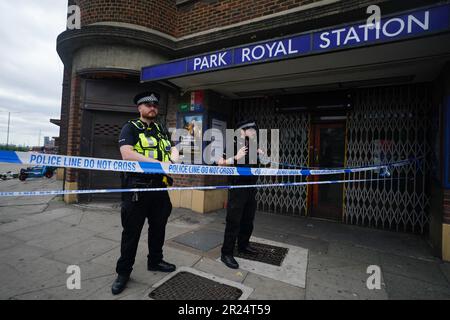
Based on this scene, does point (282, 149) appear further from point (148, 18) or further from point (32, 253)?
point (32, 253)

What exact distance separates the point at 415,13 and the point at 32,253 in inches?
239

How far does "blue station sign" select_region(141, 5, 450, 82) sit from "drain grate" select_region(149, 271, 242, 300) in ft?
11.3

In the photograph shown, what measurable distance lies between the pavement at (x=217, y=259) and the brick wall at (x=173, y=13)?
4.61 m

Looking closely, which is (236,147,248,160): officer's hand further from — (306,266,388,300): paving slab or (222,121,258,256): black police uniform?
(306,266,388,300): paving slab

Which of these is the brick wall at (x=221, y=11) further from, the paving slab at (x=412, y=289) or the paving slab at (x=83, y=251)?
the paving slab at (x=83, y=251)

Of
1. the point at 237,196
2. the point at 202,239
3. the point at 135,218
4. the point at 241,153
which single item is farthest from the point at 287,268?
the point at 135,218

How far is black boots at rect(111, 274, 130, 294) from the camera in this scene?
2.70m

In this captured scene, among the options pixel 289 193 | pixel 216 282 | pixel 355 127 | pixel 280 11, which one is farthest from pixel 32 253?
pixel 355 127

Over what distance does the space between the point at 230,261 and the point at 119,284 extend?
1395 millimetres

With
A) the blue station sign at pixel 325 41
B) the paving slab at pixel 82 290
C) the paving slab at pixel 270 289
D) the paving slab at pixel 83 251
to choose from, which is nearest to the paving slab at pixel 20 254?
the paving slab at pixel 83 251

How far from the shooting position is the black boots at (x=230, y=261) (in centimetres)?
338

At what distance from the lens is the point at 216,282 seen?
302 cm

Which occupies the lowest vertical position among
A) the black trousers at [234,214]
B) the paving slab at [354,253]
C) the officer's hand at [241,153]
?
the paving slab at [354,253]

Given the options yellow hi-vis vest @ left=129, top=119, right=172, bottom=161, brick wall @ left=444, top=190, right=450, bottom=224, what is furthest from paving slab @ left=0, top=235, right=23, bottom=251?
brick wall @ left=444, top=190, right=450, bottom=224
